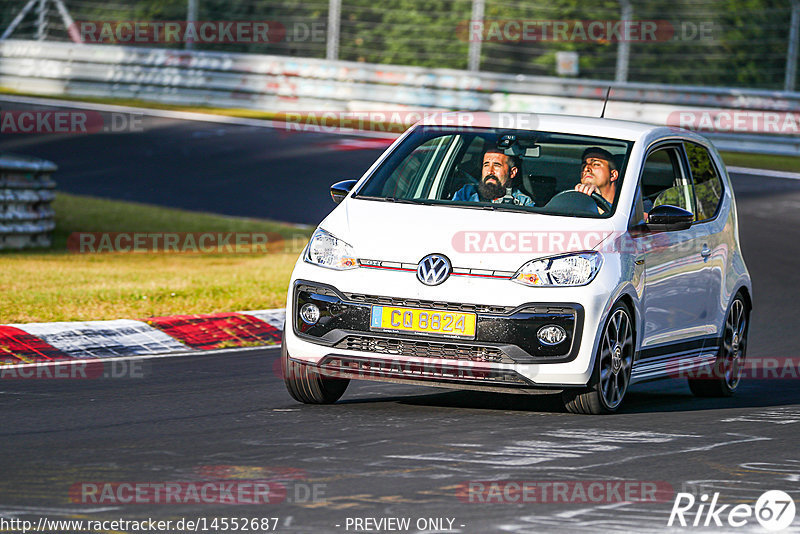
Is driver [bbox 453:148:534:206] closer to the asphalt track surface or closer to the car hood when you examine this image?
the car hood

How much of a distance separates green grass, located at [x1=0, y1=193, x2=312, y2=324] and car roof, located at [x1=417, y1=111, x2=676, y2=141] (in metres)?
3.25

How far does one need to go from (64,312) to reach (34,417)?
11.6ft

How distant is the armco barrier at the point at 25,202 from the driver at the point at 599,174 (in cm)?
855

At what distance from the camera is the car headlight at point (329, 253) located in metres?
7.54

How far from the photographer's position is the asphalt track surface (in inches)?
212

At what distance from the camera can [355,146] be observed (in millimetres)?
24312

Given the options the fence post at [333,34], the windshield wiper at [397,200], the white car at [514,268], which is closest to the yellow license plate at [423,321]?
the white car at [514,268]

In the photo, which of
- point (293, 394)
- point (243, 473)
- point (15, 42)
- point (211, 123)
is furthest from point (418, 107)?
point (243, 473)

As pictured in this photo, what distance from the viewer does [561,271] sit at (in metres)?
7.41

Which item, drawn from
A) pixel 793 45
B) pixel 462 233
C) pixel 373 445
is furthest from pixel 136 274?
pixel 793 45

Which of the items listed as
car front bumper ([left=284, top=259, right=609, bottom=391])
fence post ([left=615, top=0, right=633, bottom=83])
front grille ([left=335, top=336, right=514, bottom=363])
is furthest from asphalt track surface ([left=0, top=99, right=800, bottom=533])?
fence post ([left=615, top=0, right=633, bottom=83])

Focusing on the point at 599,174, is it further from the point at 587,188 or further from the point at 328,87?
the point at 328,87

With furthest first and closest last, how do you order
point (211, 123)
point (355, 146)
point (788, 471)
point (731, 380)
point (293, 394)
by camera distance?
point (211, 123) → point (355, 146) → point (731, 380) → point (293, 394) → point (788, 471)

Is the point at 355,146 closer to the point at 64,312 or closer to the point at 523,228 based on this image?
the point at 64,312
